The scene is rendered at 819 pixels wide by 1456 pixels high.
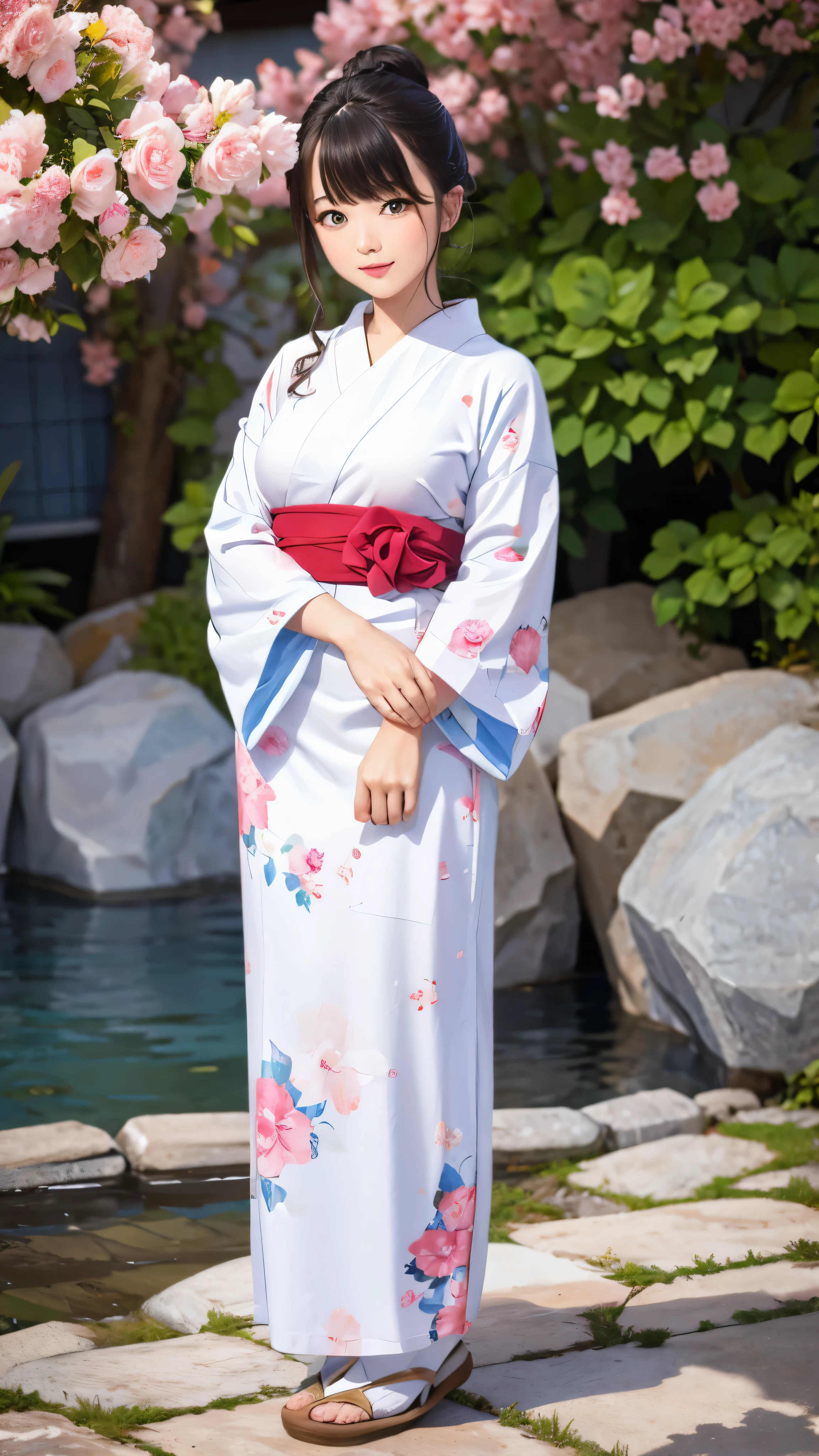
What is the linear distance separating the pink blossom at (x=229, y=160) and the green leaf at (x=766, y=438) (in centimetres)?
384

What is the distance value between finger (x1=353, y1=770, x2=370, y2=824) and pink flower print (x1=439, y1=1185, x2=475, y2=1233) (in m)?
0.63

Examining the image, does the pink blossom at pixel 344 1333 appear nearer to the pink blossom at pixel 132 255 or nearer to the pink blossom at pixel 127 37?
the pink blossom at pixel 132 255

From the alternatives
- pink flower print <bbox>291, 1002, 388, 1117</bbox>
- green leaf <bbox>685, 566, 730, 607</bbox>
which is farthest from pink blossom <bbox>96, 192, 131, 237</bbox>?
green leaf <bbox>685, 566, 730, 607</bbox>

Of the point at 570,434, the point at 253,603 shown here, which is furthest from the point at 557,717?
the point at 253,603

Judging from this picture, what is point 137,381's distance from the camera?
9102 mm

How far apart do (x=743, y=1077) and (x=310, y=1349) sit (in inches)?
97.9

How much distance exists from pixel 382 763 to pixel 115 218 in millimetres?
948

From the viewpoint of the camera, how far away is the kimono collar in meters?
2.53

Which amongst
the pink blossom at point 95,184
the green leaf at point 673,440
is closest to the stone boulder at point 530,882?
the green leaf at point 673,440

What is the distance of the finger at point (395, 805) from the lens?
2.36 meters

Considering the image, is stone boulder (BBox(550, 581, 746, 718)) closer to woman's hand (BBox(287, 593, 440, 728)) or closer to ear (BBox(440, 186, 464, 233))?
ear (BBox(440, 186, 464, 233))

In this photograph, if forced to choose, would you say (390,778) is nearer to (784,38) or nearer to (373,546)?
(373,546)

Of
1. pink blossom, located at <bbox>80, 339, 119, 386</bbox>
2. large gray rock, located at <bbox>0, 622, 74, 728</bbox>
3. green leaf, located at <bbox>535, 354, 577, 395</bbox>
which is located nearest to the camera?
green leaf, located at <bbox>535, 354, 577, 395</bbox>

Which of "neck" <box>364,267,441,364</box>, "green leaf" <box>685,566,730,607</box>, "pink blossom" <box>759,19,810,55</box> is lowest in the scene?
"green leaf" <box>685,566,730,607</box>
